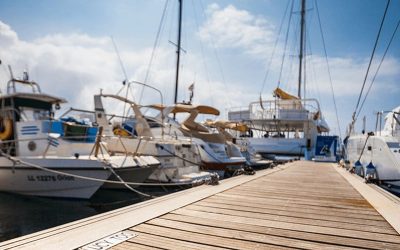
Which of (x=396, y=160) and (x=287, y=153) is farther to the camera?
(x=287, y=153)

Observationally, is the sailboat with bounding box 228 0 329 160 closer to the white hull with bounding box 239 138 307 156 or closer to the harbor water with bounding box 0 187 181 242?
the white hull with bounding box 239 138 307 156

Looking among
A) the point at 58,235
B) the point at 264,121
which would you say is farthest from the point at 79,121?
the point at 264,121

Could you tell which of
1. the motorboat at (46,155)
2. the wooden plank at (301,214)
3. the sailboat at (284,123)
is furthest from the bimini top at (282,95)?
the wooden plank at (301,214)

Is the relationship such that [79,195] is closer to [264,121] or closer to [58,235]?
[58,235]

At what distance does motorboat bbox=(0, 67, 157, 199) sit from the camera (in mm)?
8383

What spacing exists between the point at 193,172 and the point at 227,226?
890 centimetres

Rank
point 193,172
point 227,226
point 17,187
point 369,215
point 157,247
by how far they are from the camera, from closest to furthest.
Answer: point 157,247
point 227,226
point 369,215
point 17,187
point 193,172

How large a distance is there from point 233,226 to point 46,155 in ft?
26.7

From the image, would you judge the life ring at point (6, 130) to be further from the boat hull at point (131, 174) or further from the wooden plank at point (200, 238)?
the wooden plank at point (200, 238)

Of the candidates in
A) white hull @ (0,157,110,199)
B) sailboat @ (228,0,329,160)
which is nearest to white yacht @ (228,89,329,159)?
sailboat @ (228,0,329,160)

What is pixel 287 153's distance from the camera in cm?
2731

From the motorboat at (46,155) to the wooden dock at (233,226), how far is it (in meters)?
3.92

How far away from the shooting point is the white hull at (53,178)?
8328 millimetres

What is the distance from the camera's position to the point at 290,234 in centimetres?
337
